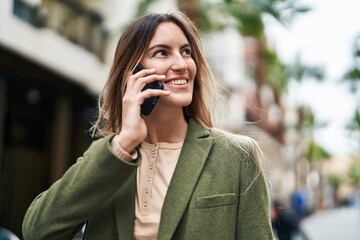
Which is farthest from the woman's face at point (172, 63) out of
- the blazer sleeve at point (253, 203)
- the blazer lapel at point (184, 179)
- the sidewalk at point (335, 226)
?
the sidewalk at point (335, 226)

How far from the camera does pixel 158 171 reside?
7.50 feet

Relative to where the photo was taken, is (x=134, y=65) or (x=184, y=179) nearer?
(x=184, y=179)

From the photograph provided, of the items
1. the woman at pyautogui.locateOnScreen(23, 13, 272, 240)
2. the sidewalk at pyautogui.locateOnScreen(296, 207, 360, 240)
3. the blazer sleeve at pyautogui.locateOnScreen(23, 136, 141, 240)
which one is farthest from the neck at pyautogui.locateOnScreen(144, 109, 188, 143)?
the sidewalk at pyautogui.locateOnScreen(296, 207, 360, 240)

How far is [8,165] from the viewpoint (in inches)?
448

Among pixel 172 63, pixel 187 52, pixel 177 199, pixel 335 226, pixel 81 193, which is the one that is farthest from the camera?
pixel 335 226

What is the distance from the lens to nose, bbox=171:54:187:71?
223 centimetres

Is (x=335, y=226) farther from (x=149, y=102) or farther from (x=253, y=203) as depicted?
(x=149, y=102)

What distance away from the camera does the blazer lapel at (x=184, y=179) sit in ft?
6.81

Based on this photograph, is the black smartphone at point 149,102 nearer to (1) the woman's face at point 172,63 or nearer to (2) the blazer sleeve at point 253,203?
(1) the woman's face at point 172,63

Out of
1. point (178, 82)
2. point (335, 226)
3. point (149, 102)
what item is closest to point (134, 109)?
point (149, 102)

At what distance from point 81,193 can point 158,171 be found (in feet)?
1.25

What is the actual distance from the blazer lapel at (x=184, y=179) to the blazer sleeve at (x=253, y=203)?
0.17 metres

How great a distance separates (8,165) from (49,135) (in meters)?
2.11

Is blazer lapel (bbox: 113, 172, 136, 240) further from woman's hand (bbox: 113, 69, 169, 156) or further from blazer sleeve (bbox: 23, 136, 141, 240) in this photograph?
woman's hand (bbox: 113, 69, 169, 156)
